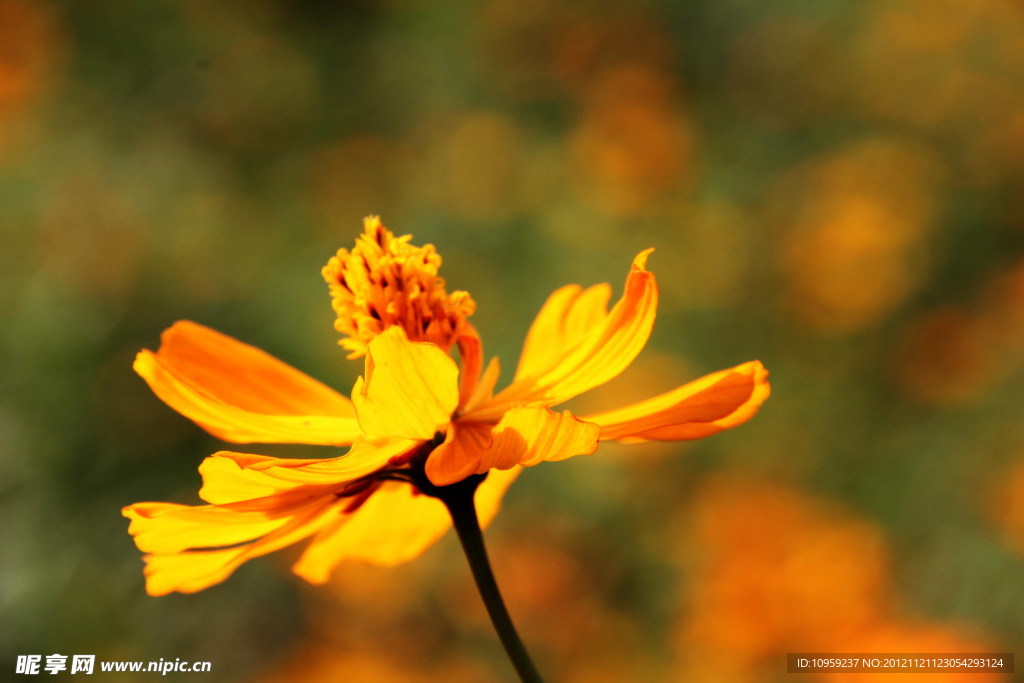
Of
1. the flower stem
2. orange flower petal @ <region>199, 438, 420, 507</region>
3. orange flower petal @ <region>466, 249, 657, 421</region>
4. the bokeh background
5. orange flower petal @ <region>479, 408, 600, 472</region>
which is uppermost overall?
the bokeh background

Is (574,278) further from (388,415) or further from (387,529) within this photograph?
(388,415)

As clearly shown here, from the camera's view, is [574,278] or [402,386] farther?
[574,278]

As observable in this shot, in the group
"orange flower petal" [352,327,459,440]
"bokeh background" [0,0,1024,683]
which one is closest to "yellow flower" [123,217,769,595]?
"orange flower petal" [352,327,459,440]

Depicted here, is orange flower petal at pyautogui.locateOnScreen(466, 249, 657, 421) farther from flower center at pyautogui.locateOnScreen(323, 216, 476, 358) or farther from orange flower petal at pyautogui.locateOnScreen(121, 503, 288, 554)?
orange flower petal at pyautogui.locateOnScreen(121, 503, 288, 554)

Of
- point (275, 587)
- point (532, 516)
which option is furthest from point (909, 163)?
point (275, 587)

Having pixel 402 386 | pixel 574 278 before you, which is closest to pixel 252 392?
pixel 402 386

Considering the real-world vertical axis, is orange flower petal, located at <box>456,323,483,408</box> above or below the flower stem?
above

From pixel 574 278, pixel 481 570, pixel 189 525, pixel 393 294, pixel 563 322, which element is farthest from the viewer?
pixel 574 278
